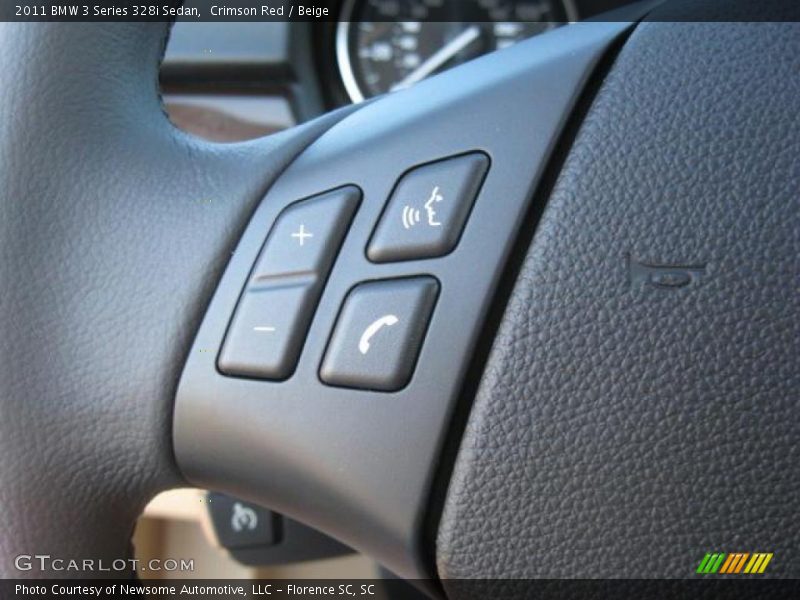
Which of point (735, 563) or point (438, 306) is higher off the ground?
point (438, 306)

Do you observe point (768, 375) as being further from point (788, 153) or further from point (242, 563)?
point (242, 563)

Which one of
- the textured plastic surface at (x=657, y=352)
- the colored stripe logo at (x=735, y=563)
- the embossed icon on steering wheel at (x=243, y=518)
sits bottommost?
the embossed icon on steering wheel at (x=243, y=518)

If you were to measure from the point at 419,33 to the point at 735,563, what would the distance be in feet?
3.65

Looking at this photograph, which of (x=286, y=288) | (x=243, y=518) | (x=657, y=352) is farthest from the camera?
(x=243, y=518)

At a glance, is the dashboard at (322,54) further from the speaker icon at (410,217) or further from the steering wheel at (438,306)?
the speaker icon at (410,217)

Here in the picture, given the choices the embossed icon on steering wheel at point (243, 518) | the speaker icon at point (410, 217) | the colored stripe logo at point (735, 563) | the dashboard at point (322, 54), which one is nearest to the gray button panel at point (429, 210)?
the speaker icon at point (410, 217)

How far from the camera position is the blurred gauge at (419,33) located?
152 centimetres

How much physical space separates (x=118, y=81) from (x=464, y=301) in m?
0.31

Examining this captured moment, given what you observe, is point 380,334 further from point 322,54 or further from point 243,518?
point 322,54

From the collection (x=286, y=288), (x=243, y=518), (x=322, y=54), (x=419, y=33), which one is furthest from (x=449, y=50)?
(x=286, y=288)

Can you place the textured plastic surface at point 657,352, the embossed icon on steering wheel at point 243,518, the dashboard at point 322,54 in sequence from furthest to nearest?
the dashboard at point 322,54
the embossed icon on steering wheel at point 243,518
the textured plastic surface at point 657,352

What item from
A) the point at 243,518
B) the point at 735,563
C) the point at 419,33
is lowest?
the point at 243,518

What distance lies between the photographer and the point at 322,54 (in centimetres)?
149

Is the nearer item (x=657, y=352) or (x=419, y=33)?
(x=657, y=352)
